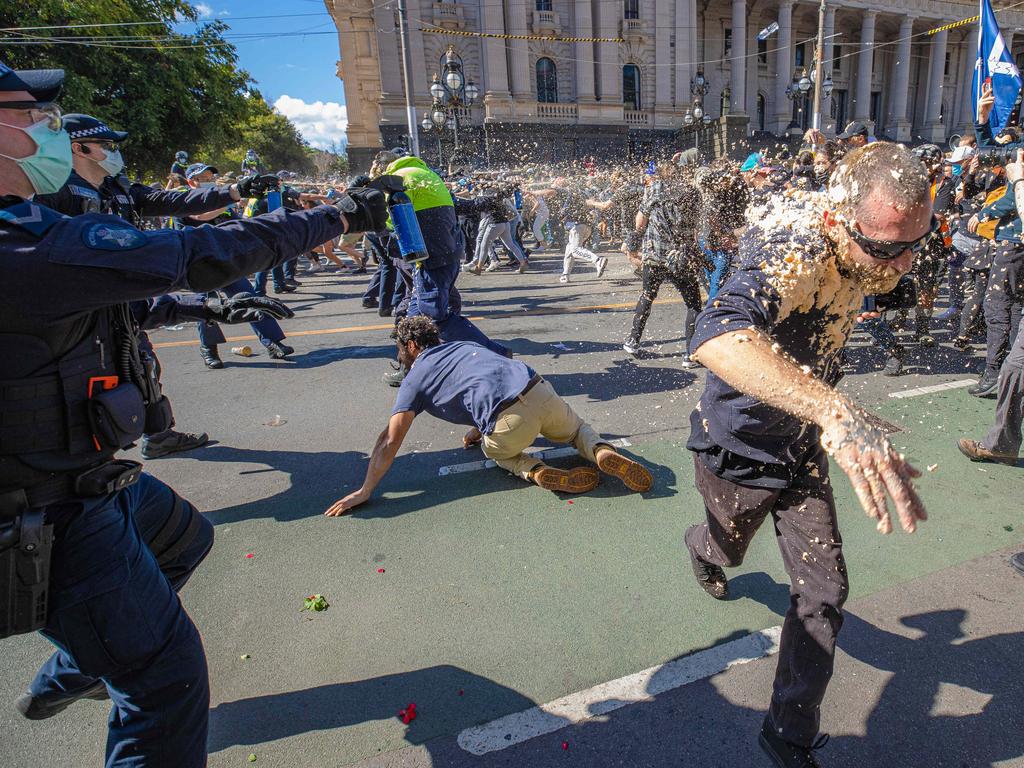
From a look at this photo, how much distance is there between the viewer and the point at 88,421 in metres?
1.53

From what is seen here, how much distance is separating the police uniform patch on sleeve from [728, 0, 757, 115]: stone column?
46426mm

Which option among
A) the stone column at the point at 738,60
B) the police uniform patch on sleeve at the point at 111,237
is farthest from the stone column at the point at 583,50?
the police uniform patch on sleeve at the point at 111,237

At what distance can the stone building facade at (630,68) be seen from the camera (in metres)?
34.4

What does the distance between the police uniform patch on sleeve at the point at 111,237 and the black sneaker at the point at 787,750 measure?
228 cm

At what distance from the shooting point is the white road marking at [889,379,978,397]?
521 cm

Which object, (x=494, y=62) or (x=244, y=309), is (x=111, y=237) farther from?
(x=494, y=62)

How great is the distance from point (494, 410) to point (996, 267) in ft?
14.6

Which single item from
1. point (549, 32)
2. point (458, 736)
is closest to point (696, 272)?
point (458, 736)

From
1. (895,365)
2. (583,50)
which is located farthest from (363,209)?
(583,50)

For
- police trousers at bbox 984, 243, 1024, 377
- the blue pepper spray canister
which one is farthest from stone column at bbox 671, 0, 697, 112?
the blue pepper spray canister

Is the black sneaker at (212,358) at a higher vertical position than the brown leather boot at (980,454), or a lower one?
higher

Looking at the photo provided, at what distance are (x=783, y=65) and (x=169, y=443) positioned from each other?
1930 inches

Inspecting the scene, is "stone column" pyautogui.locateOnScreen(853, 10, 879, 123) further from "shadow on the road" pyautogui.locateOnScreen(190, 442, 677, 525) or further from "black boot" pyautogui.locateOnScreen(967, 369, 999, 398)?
"shadow on the road" pyautogui.locateOnScreen(190, 442, 677, 525)

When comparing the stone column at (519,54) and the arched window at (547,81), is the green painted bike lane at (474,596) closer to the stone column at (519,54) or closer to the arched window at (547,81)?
the stone column at (519,54)
